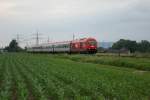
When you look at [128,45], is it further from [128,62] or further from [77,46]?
[128,62]

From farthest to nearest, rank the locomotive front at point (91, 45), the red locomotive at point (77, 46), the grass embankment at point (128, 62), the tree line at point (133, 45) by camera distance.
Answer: the tree line at point (133, 45) < the red locomotive at point (77, 46) < the locomotive front at point (91, 45) < the grass embankment at point (128, 62)

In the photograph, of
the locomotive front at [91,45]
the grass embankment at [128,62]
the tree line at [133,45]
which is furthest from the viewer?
the tree line at [133,45]

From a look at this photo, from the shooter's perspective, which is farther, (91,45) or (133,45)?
(133,45)

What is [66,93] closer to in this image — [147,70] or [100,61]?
[147,70]

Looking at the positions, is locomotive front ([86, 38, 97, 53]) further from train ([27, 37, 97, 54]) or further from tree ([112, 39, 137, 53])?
tree ([112, 39, 137, 53])

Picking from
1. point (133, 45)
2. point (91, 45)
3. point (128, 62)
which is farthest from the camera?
point (133, 45)

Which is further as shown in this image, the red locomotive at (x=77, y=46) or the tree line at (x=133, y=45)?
the tree line at (x=133, y=45)

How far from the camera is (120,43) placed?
396ft

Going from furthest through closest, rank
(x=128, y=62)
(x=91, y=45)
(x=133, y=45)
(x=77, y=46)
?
(x=133, y=45)
(x=77, y=46)
(x=91, y=45)
(x=128, y=62)

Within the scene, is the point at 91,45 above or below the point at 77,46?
above

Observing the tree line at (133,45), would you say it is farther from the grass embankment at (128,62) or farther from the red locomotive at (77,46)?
the grass embankment at (128,62)

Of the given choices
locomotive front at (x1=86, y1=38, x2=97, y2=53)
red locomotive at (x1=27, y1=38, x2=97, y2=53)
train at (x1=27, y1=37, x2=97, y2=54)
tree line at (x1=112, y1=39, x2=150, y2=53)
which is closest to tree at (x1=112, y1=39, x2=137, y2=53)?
tree line at (x1=112, y1=39, x2=150, y2=53)

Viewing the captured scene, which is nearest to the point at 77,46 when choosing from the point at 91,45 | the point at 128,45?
the point at 91,45

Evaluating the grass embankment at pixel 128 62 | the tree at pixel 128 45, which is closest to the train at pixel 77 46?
the grass embankment at pixel 128 62
